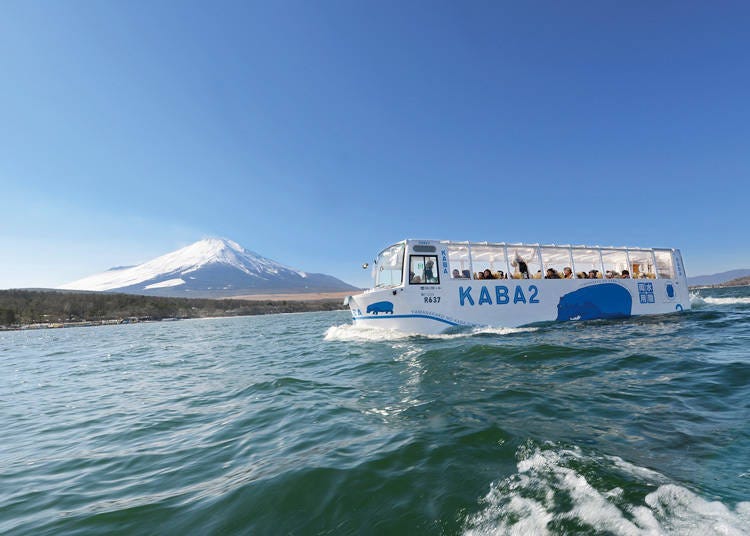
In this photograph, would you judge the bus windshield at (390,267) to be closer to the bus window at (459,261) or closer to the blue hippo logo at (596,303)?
the bus window at (459,261)

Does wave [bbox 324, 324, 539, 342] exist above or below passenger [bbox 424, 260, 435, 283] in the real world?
below

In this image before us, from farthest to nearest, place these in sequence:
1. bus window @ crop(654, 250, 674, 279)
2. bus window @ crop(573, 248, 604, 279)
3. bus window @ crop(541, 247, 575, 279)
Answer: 1. bus window @ crop(654, 250, 674, 279)
2. bus window @ crop(573, 248, 604, 279)
3. bus window @ crop(541, 247, 575, 279)

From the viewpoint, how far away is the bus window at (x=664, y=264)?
23.3 metres

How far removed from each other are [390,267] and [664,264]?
19.3 meters

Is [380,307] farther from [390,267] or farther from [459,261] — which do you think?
[459,261]

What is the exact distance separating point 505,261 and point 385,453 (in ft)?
53.9

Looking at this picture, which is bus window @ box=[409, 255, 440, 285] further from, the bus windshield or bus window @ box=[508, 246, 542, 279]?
bus window @ box=[508, 246, 542, 279]

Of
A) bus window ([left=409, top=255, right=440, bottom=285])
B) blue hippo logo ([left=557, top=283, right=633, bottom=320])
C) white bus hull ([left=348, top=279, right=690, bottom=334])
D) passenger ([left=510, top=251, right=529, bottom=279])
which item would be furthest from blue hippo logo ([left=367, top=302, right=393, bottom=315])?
blue hippo logo ([left=557, top=283, right=633, bottom=320])

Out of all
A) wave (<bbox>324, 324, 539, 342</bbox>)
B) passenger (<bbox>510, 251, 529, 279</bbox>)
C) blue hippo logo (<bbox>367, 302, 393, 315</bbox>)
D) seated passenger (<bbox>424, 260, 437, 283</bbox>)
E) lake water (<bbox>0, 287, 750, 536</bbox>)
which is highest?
passenger (<bbox>510, 251, 529, 279</bbox>)

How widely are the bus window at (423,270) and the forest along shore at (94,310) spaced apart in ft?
340

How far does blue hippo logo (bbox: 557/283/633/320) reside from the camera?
63.0ft

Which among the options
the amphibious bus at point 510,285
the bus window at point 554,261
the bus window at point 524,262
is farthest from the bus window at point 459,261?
the bus window at point 554,261

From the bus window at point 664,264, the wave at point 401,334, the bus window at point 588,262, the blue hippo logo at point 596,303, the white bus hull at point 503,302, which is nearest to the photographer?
the wave at point 401,334

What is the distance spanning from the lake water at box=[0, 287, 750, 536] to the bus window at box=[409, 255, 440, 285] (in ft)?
24.0
